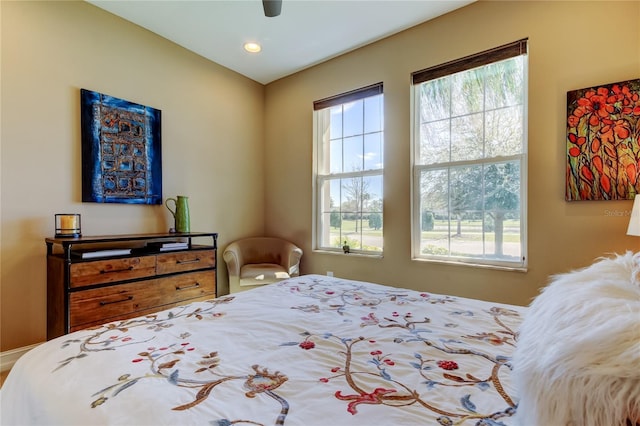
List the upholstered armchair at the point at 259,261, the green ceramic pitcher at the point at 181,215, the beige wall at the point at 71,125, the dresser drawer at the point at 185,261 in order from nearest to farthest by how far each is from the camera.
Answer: the beige wall at the point at 71,125, the dresser drawer at the point at 185,261, the green ceramic pitcher at the point at 181,215, the upholstered armchair at the point at 259,261

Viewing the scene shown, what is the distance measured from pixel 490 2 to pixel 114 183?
12.1 feet

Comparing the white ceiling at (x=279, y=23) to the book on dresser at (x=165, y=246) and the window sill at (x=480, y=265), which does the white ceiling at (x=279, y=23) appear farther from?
the window sill at (x=480, y=265)

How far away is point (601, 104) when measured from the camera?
6.91 feet

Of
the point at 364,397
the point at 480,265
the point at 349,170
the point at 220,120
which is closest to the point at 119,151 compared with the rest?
the point at 220,120

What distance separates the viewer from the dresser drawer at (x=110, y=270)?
211 cm

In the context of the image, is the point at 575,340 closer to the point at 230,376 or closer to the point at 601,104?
the point at 230,376

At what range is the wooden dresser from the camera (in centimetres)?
210

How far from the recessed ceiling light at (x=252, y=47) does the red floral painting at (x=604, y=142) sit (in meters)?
2.91

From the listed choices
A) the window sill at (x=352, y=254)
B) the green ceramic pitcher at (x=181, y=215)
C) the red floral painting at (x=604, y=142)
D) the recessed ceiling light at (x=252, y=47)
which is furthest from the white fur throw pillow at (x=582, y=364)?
the recessed ceiling light at (x=252, y=47)

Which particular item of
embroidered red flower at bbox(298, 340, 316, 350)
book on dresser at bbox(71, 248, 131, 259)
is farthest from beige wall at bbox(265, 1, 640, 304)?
embroidered red flower at bbox(298, 340, 316, 350)

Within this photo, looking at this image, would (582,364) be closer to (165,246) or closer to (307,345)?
(307,345)

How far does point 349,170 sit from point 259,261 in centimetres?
164

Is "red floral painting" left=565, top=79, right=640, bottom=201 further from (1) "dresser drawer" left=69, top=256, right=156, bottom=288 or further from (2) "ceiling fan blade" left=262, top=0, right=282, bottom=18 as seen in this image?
(1) "dresser drawer" left=69, top=256, right=156, bottom=288

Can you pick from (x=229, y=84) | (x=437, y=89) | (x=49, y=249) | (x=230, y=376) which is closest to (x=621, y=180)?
(x=437, y=89)
